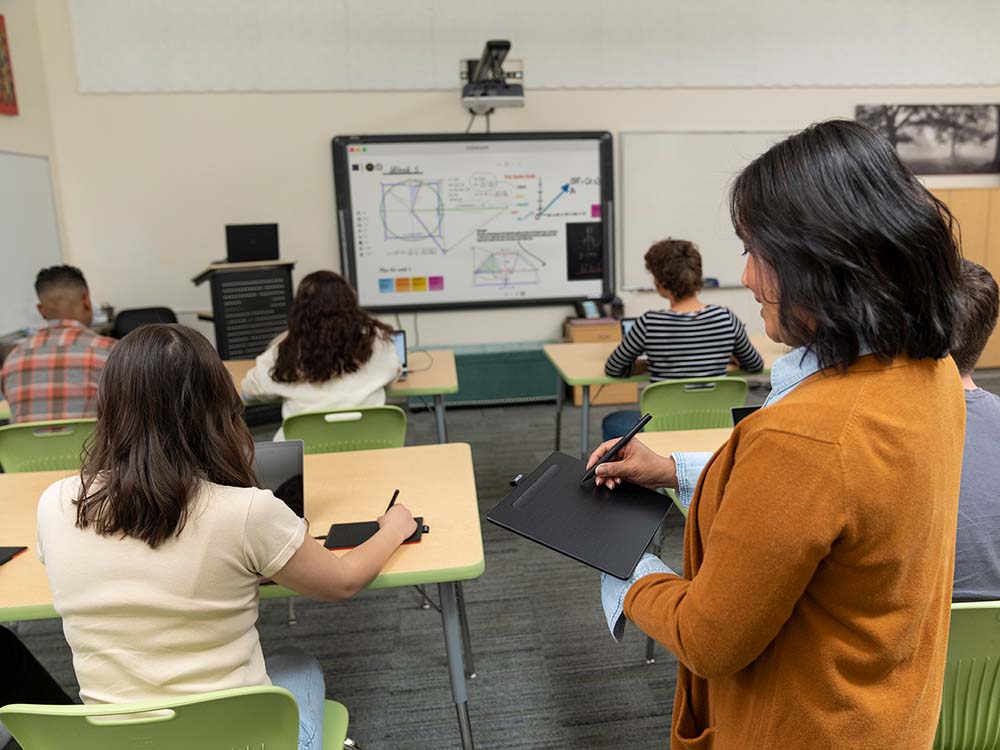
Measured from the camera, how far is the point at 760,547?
67cm

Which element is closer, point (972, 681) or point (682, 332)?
point (972, 681)

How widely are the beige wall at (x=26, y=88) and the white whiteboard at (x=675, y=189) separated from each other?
149 inches

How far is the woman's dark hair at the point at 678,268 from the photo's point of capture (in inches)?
110

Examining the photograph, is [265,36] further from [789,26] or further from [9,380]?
[789,26]

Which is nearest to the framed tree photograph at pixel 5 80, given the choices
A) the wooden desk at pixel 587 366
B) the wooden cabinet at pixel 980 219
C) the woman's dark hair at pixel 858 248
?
the wooden desk at pixel 587 366

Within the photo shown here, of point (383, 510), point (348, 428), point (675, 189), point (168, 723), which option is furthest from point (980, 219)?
point (168, 723)

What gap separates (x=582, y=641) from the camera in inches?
90.6

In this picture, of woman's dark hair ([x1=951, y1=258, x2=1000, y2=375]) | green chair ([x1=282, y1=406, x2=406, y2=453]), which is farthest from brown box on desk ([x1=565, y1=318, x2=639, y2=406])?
woman's dark hair ([x1=951, y1=258, x2=1000, y2=375])

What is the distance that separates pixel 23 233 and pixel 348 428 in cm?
313

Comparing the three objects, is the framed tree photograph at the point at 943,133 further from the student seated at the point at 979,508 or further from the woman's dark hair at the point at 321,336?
the student seated at the point at 979,508

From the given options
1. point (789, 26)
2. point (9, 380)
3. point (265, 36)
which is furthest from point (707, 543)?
point (789, 26)

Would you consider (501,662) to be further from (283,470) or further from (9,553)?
(9,553)

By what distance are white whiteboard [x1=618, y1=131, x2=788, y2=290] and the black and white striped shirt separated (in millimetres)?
2451

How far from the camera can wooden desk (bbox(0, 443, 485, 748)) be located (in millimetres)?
1302
